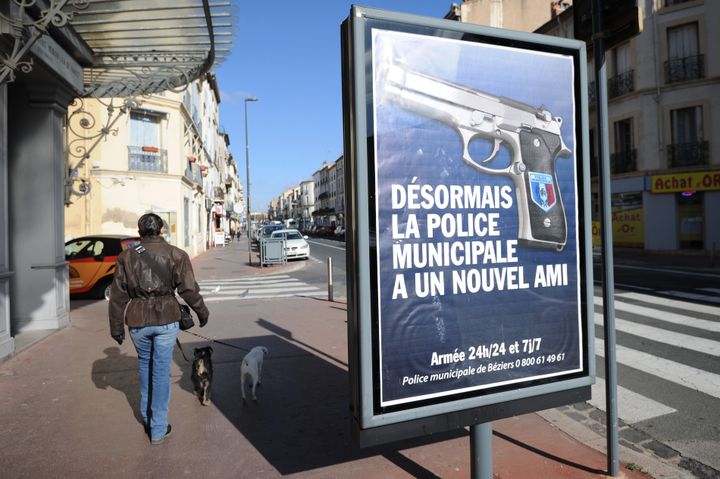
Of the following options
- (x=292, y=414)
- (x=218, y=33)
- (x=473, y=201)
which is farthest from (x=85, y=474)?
(x=218, y=33)

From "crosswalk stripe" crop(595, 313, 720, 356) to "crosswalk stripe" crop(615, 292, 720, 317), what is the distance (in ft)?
6.14

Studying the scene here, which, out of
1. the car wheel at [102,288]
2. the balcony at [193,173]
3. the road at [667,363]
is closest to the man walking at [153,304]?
the road at [667,363]

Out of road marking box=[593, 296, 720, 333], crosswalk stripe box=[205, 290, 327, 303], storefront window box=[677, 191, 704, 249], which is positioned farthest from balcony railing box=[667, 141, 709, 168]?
crosswalk stripe box=[205, 290, 327, 303]

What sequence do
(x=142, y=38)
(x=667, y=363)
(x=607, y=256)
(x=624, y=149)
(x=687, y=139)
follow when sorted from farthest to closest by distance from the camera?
(x=624, y=149) → (x=687, y=139) → (x=142, y=38) → (x=667, y=363) → (x=607, y=256)

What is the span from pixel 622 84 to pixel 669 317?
1956 centimetres

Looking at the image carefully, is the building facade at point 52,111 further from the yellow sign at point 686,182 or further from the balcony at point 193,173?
the yellow sign at point 686,182

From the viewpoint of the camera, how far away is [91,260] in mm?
10750

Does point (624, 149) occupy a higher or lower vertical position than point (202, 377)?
higher

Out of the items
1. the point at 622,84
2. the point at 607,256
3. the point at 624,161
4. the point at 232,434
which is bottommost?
the point at 232,434

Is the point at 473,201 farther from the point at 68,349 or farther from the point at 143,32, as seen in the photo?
the point at 143,32

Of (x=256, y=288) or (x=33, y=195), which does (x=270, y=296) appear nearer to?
(x=256, y=288)

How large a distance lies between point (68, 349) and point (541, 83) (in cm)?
662

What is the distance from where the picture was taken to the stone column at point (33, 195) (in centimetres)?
700

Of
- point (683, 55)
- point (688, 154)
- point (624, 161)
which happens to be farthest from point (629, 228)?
point (683, 55)
